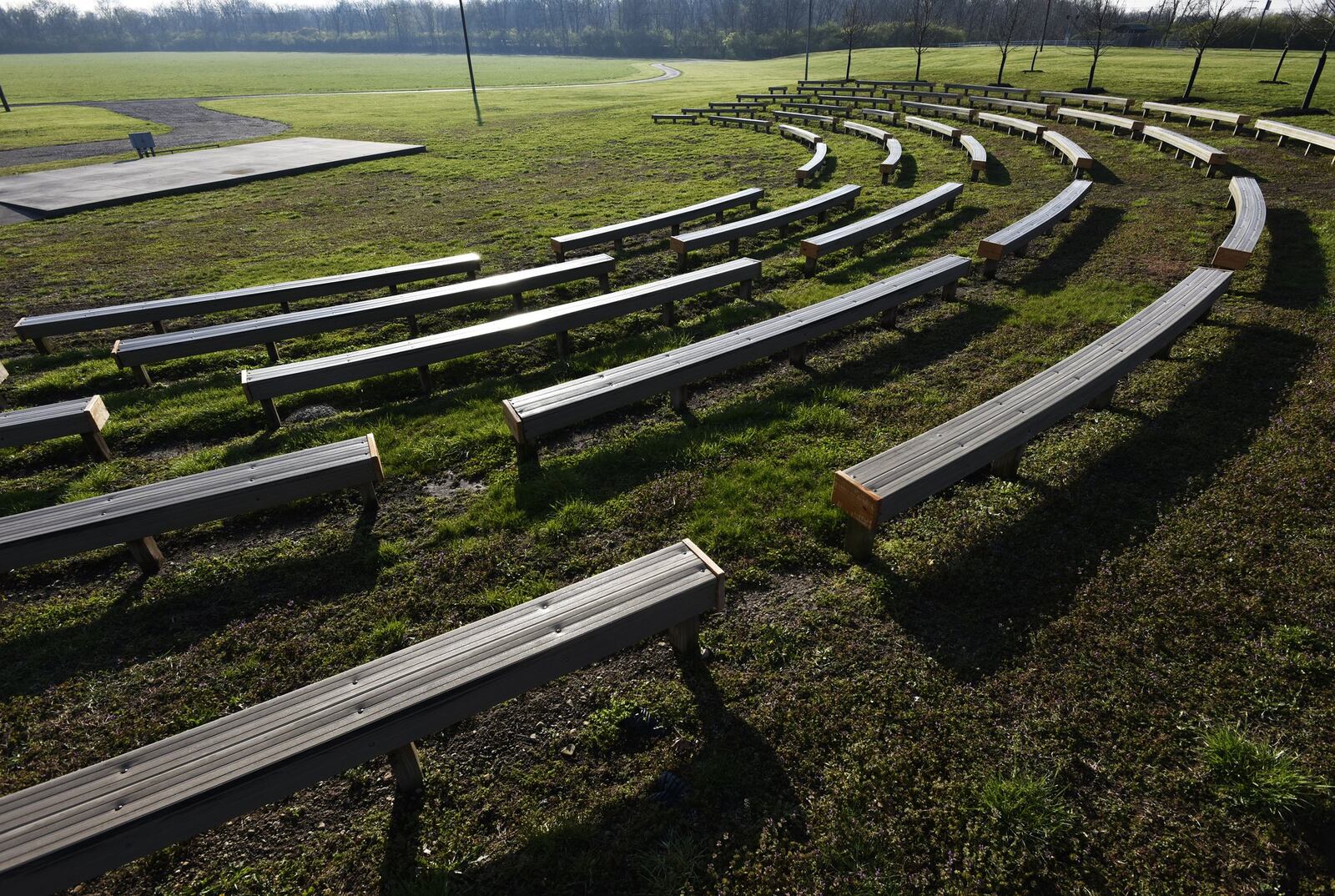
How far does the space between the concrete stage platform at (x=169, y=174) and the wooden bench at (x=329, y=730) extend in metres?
18.2

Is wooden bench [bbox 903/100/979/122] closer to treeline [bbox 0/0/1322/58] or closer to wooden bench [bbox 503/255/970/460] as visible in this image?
wooden bench [bbox 503/255/970/460]

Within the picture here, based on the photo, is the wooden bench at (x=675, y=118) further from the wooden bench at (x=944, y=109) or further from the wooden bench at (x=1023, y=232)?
the wooden bench at (x=1023, y=232)

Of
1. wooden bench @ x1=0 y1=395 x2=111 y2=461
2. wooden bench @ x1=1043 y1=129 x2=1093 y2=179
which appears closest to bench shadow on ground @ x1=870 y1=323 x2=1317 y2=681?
wooden bench @ x1=0 y1=395 x2=111 y2=461

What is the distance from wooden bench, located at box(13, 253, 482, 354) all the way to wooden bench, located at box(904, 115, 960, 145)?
14.6 m

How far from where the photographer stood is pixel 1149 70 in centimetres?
3034

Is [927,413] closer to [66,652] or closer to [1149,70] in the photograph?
[66,652]

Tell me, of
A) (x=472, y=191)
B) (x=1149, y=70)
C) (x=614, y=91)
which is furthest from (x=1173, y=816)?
(x=614, y=91)

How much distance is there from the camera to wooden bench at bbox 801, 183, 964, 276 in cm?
879

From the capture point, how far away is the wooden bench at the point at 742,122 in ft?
73.3

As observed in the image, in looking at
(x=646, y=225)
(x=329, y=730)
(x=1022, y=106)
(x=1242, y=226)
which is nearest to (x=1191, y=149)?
(x=1242, y=226)

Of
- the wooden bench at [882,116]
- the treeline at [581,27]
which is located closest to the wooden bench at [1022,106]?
the wooden bench at [882,116]

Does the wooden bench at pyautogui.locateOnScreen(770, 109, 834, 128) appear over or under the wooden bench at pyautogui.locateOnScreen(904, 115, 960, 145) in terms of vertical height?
over

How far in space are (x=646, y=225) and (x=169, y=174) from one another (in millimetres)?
16930

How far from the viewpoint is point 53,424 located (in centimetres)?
523
